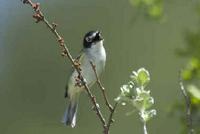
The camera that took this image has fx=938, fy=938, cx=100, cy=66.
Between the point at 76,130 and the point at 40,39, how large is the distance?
5.20 ft

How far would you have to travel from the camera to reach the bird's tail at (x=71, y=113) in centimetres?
323

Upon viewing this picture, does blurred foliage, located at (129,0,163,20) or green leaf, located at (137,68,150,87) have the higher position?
green leaf, located at (137,68,150,87)

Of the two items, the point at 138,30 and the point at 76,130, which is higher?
the point at 138,30

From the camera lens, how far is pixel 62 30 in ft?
31.9

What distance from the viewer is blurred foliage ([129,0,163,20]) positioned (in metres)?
2.73

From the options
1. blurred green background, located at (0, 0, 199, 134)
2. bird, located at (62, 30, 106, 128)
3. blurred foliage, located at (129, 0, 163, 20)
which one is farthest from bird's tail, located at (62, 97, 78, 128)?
blurred green background, located at (0, 0, 199, 134)

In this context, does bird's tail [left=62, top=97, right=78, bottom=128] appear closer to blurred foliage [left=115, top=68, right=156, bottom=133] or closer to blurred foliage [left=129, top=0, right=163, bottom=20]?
blurred foliage [left=129, top=0, right=163, bottom=20]

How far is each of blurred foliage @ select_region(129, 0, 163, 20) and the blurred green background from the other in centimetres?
449

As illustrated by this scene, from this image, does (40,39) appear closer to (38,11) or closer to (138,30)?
(138,30)

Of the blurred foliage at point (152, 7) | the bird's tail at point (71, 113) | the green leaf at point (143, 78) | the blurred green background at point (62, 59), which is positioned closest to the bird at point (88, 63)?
the bird's tail at point (71, 113)

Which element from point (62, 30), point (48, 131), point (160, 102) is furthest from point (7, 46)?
point (160, 102)

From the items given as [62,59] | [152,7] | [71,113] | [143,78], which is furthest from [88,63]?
[62,59]

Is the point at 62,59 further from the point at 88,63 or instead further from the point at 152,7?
the point at 152,7

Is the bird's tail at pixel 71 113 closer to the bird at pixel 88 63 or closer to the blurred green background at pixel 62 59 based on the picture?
the bird at pixel 88 63
